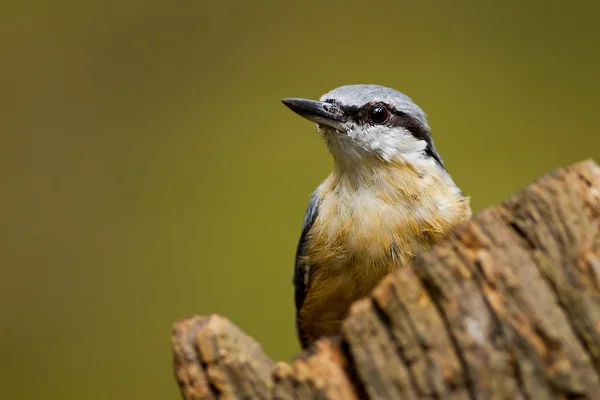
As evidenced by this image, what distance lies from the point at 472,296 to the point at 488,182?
Result: 291 centimetres

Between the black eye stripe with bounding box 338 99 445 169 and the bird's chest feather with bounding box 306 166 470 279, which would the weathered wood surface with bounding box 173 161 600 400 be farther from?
the black eye stripe with bounding box 338 99 445 169

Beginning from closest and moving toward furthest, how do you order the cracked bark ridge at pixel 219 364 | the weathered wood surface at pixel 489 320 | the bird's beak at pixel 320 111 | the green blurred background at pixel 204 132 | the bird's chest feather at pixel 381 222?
1. the weathered wood surface at pixel 489 320
2. the cracked bark ridge at pixel 219 364
3. the bird's chest feather at pixel 381 222
4. the bird's beak at pixel 320 111
5. the green blurred background at pixel 204 132

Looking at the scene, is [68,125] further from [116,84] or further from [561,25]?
[561,25]

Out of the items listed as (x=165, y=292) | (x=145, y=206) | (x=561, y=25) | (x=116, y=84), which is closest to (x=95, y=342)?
(x=165, y=292)

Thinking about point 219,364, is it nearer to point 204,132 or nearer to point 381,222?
point 381,222

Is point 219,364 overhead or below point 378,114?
below

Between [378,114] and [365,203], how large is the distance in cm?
38

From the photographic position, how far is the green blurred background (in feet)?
13.3

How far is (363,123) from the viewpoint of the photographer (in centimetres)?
251

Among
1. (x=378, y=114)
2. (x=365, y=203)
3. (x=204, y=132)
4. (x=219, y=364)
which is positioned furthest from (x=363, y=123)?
(x=204, y=132)

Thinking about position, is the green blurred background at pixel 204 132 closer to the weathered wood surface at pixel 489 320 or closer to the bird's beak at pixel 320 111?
the bird's beak at pixel 320 111

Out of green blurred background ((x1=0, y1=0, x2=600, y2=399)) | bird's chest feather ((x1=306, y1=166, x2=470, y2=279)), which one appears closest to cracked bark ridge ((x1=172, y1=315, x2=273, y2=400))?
bird's chest feather ((x1=306, y1=166, x2=470, y2=279))

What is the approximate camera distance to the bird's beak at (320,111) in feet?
8.09

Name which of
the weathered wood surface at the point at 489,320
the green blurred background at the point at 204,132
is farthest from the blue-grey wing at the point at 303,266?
the green blurred background at the point at 204,132
